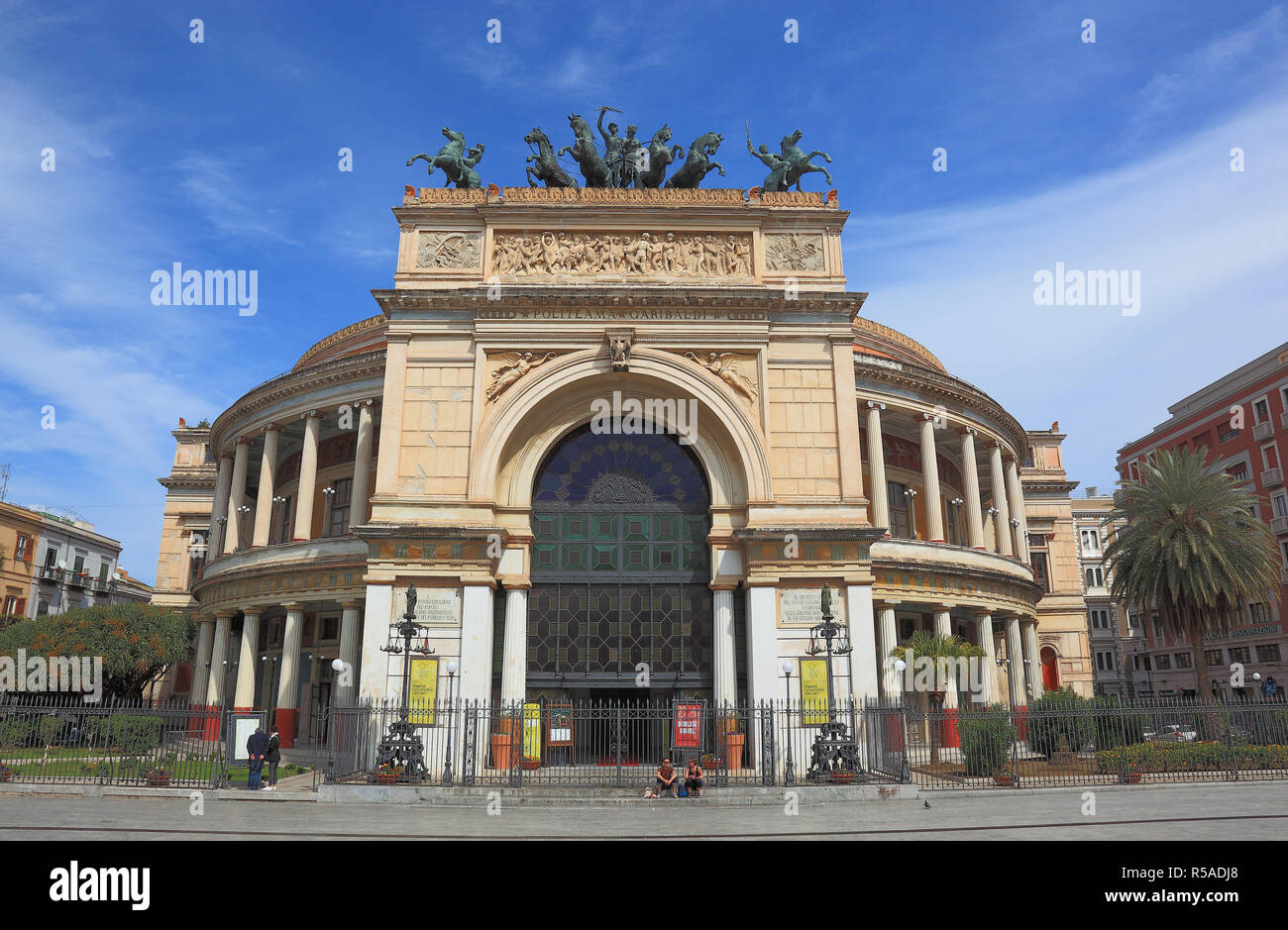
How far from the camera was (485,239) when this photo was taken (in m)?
27.0

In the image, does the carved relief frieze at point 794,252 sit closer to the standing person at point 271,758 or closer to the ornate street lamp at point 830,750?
the ornate street lamp at point 830,750

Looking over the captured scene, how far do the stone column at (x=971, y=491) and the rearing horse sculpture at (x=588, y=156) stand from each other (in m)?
19.7

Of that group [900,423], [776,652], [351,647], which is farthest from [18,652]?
[900,423]

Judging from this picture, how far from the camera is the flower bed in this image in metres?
21.7

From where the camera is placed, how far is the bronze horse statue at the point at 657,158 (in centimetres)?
2895

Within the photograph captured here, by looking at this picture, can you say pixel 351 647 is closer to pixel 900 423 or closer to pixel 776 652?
pixel 776 652

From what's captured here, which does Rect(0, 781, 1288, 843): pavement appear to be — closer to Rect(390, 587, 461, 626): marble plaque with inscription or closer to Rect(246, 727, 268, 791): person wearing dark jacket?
Rect(246, 727, 268, 791): person wearing dark jacket

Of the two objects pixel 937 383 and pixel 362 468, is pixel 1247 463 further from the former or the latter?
pixel 362 468

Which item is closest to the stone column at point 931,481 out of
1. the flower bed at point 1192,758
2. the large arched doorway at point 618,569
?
the flower bed at point 1192,758

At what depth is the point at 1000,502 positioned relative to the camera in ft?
130

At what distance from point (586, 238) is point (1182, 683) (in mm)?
57782

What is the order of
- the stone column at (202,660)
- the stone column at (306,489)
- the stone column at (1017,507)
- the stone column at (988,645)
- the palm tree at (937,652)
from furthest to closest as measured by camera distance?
1. the stone column at (1017,507)
2. the stone column at (202,660)
3. the stone column at (988,645)
4. the stone column at (306,489)
5. the palm tree at (937,652)

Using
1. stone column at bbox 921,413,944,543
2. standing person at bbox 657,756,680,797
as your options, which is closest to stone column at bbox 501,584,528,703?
standing person at bbox 657,756,680,797

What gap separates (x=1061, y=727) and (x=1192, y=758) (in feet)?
12.5
